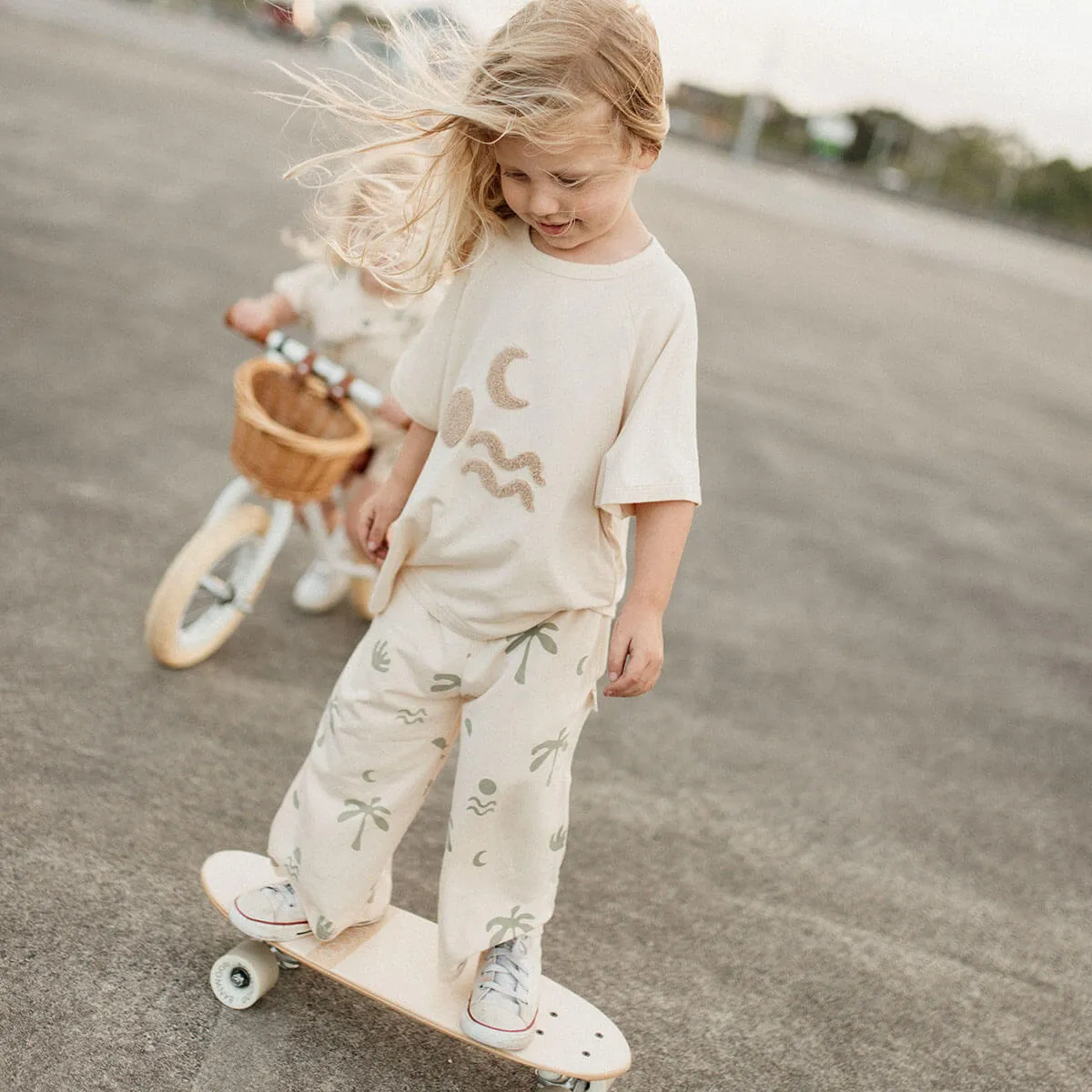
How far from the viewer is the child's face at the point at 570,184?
6.21 feet

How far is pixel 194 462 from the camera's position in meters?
5.02

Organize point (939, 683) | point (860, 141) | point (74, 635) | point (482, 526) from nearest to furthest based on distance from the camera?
1. point (482, 526)
2. point (74, 635)
3. point (939, 683)
4. point (860, 141)

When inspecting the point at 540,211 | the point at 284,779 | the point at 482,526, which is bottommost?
the point at 284,779

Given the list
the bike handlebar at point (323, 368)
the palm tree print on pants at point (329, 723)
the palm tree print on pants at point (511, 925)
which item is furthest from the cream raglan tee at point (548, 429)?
the bike handlebar at point (323, 368)

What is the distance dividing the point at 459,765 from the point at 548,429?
23.7 inches

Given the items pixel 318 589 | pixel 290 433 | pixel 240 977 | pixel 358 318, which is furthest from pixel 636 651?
pixel 318 589

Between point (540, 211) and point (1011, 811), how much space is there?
9.07ft

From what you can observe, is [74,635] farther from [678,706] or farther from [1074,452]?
[1074,452]

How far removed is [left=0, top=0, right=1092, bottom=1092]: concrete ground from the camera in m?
2.44

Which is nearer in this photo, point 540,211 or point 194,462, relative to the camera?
point 540,211

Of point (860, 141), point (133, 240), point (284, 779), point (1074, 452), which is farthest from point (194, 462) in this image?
point (860, 141)

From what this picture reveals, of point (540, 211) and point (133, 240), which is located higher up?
point (540, 211)

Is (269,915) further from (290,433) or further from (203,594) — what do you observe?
(203,594)

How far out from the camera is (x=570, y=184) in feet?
6.30
